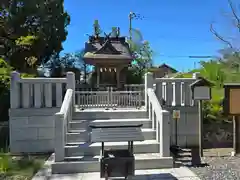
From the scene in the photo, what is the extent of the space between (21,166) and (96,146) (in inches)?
62.5

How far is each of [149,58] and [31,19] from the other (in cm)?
1187

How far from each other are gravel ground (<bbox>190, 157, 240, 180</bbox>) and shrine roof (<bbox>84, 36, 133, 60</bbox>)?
807cm

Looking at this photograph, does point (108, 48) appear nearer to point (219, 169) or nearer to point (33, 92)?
point (33, 92)

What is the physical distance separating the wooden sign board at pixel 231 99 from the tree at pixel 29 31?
10.6 m

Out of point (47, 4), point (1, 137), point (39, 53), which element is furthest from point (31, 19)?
point (1, 137)

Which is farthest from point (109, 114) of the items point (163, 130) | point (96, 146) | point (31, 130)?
point (31, 130)

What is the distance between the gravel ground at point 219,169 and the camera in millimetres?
4410

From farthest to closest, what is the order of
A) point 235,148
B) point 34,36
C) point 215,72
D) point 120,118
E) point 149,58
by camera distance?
1. point 149,58
2. point 34,36
3. point 215,72
4. point 120,118
5. point 235,148

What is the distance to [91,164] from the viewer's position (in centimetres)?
482

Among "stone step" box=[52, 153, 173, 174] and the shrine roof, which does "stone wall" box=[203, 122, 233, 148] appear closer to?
"stone step" box=[52, 153, 173, 174]

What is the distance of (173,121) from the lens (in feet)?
21.8

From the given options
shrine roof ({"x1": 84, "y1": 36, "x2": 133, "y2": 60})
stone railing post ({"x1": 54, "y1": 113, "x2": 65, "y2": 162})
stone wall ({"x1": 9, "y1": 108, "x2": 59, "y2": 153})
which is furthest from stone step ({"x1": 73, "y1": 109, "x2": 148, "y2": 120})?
shrine roof ({"x1": 84, "y1": 36, "x2": 133, "y2": 60})

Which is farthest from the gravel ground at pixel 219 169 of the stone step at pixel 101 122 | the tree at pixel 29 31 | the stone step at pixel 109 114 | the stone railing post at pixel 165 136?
the tree at pixel 29 31

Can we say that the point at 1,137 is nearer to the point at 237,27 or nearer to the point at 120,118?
the point at 120,118
